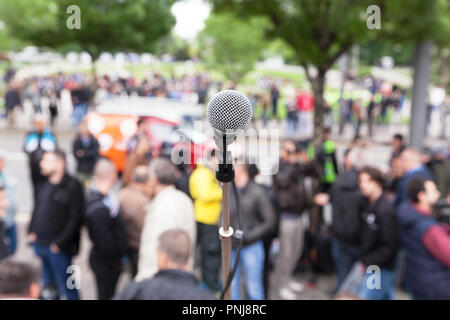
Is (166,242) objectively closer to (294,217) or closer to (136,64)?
(294,217)

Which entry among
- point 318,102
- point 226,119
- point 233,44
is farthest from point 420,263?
point 233,44

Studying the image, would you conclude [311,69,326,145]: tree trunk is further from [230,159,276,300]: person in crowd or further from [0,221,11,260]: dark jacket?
[0,221,11,260]: dark jacket

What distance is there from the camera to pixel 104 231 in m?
4.11

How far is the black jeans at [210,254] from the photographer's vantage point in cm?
490

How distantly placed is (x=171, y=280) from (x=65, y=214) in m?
2.22

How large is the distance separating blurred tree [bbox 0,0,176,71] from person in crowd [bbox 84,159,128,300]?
853cm

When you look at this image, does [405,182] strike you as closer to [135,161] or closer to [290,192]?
[290,192]

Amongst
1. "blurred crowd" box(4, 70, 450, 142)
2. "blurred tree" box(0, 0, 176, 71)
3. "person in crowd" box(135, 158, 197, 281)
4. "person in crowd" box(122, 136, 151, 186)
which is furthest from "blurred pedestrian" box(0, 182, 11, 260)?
"blurred crowd" box(4, 70, 450, 142)

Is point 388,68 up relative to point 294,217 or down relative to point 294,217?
up

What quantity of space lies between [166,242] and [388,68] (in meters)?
47.6

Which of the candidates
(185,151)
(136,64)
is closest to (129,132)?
(185,151)

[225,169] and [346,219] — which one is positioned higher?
[225,169]

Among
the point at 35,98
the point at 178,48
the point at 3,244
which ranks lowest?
the point at 3,244

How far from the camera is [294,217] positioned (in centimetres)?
521
